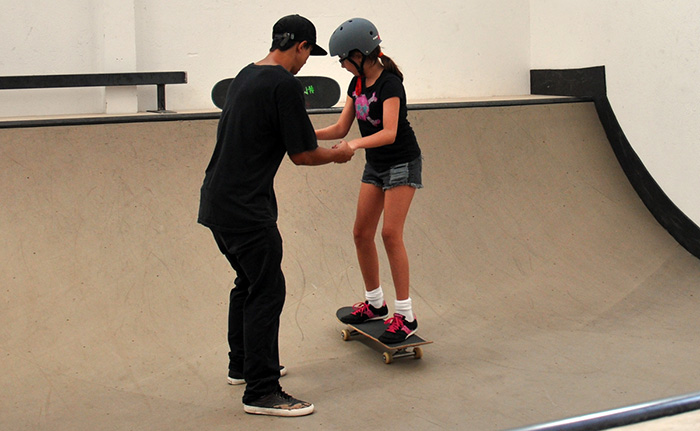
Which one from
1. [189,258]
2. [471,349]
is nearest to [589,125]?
[471,349]

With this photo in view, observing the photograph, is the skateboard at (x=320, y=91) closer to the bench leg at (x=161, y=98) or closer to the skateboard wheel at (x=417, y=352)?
the bench leg at (x=161, y=98)

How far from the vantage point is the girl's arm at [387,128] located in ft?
10.3

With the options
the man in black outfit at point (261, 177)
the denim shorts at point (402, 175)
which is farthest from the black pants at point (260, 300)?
the denim shorts at point (402, 175)

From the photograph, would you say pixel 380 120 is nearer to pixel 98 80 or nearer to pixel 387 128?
pixel 387 128

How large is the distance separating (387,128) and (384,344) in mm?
1021

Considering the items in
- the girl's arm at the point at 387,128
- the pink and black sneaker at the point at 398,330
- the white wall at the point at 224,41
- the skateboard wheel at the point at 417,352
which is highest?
the white wall at the point at 224,41

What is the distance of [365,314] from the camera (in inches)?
143

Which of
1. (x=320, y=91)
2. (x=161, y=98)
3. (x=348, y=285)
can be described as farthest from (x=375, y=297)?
(x=161, y=98)

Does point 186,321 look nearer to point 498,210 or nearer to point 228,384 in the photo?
point 228,384

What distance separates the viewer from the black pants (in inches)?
107

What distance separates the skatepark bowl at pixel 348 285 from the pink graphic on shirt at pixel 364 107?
1.14 m

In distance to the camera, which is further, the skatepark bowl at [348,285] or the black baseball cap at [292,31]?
the skatepark bowl at [348,285]

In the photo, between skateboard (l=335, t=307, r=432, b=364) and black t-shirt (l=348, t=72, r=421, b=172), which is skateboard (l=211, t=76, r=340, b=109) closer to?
black t-shirt (l=348, t=72, r=421, b=172)

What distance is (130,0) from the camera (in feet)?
18.4
